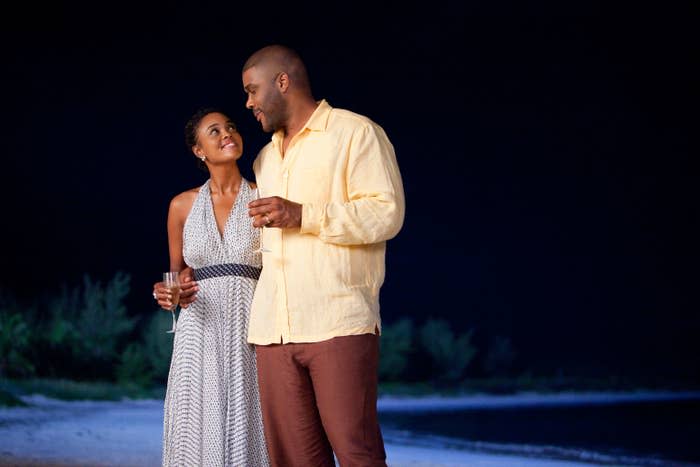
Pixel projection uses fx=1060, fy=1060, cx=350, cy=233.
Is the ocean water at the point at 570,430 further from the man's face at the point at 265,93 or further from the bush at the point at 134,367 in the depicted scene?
the man's face at the point at 265,93

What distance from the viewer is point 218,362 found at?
8.30ft

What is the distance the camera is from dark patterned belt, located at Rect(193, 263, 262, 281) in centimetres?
254

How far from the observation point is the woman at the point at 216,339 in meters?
2.52

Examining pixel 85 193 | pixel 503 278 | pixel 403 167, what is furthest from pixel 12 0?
pixel 503 278

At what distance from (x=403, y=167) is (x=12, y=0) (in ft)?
8.77

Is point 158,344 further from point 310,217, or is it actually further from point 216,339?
point 310,217

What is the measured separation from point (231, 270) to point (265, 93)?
21.3 inches

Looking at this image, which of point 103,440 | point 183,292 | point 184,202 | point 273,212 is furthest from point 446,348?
point 273,212

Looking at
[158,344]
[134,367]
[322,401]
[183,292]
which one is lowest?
[134,367]

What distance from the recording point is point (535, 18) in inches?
268

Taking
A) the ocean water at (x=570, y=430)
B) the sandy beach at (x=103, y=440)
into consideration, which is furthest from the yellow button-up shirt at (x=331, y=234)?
the ocean water at (x=570, y=430)

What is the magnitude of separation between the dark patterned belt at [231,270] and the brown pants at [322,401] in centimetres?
41

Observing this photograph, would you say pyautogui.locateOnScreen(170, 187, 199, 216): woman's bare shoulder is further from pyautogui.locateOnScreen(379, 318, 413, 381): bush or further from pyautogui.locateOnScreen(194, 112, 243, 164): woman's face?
pyautogui.locateOnScreen(379, 318, 413, 381): bush

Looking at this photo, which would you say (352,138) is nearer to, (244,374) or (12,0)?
(244,374)
